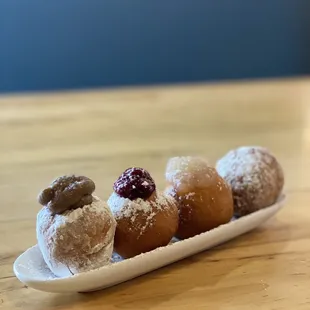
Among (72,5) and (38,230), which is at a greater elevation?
(72,5)

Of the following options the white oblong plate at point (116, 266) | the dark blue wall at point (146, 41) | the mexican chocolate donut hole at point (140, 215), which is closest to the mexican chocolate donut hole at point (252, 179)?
the white oblong plate at point (116, 266)

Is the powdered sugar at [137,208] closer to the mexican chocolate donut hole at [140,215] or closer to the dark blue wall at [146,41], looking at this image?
the mexican chocolate donut hole at [140,215]

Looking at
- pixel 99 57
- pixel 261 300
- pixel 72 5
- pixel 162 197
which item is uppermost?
pixel 72 5

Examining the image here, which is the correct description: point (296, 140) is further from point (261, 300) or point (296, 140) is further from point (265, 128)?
point (261, 300)

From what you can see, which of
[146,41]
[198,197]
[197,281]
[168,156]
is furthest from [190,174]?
[146,41]

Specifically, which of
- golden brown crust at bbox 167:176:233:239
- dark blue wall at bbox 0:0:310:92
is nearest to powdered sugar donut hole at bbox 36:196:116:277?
golden brown crust at bbox 167:176:233:239

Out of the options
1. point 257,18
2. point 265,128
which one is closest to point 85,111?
point 265,128

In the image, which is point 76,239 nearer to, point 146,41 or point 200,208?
point 200,208

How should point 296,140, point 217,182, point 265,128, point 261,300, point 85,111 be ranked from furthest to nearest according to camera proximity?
1. point 85,111
2. point 265,128
3. point 296,140
4. point 217,182
5. point 261,300
